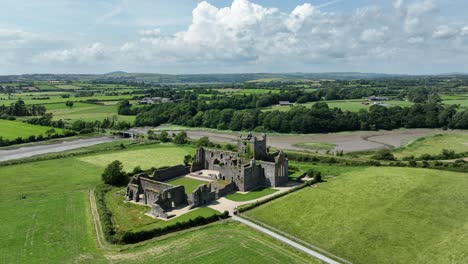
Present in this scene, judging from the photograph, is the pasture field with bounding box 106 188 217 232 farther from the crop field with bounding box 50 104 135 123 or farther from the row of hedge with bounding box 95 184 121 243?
the crop field with bounding box 50 104 135 123

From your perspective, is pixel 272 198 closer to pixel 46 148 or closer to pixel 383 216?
pixel 383 216

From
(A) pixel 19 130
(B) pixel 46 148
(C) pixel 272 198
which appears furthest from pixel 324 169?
(A) pixel 19 130

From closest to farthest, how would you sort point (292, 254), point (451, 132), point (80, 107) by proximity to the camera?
point (292, 254), point (451, 132), point (80, 107)

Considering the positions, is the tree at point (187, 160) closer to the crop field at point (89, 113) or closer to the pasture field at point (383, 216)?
the pasture field at point (383, 216)

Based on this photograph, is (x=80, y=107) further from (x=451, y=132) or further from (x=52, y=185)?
(x=451, y=132)

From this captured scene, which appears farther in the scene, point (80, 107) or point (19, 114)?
point (80, 107)

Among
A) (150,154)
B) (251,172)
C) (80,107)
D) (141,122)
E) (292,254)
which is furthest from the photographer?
(80,107)

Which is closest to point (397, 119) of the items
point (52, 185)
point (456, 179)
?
point (456, 179)
